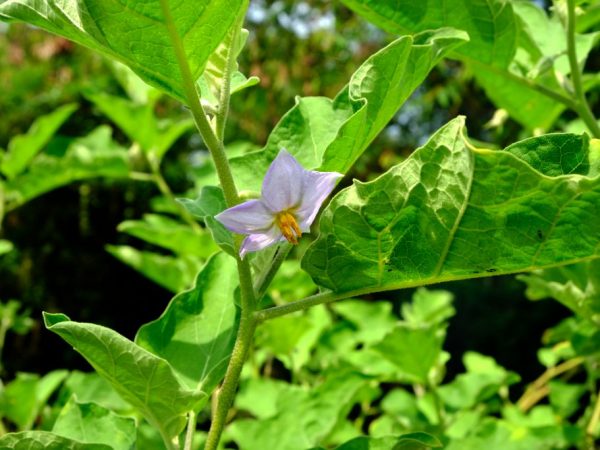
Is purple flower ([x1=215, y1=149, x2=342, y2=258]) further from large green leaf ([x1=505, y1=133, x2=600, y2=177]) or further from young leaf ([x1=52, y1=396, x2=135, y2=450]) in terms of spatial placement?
young leaf ([x1=52, y1=396, x2=135, y2=450])

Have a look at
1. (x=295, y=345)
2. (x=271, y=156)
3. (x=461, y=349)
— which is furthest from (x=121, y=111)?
(x=461, y=349)

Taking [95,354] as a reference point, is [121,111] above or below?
below

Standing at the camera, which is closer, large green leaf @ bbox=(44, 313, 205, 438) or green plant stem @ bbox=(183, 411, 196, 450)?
large green leaf @ bbox=(44, 313, 205, 438)

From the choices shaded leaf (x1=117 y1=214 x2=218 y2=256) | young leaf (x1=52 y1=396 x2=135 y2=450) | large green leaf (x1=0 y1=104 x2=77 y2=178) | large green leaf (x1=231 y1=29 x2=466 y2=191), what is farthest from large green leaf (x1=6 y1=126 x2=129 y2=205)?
large green leaf (x1=231 y1=29 x2=466 y2=191)

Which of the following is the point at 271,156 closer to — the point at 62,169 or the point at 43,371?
the point at 62,169

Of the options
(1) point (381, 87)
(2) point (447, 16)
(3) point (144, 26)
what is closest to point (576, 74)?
(2) point (447, 16)

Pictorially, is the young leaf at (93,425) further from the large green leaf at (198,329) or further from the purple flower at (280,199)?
the purple flower at (280,199)

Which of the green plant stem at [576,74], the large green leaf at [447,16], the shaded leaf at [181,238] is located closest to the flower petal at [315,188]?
the large green leaf at [447,16]
